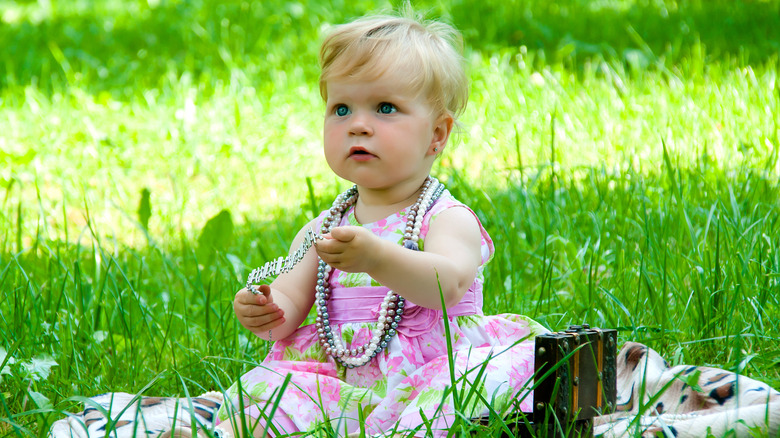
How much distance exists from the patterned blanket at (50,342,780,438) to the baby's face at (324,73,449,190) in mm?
673

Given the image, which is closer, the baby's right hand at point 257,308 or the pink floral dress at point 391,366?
the pink floral dress at point 391,366

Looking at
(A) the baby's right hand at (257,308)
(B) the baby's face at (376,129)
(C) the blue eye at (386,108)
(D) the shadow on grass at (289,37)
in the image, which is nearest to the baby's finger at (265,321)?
(A) the baby's right hand at (257,308)

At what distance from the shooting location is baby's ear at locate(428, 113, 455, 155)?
2.11m

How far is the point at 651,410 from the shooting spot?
6.30 ft

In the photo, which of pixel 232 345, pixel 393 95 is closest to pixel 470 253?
pixel 393 95

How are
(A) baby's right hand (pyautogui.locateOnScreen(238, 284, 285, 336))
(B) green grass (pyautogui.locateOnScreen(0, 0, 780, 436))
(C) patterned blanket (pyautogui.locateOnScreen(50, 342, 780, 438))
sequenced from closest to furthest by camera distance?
(C) patterned blanket (pyautogui.locateOnScreen(50, 342, 780, 438)) < (A) baby's right hand (pyautogui.locateOnScreen(238, 284, 285, 336)) < (B) green grass (pyautogui.locateOnScreen(0, 0, 780, 436))

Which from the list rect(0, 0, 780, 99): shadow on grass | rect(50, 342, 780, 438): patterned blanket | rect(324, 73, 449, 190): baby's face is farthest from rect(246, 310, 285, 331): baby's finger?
rect(0, 0, 780, 99): shadow on grass

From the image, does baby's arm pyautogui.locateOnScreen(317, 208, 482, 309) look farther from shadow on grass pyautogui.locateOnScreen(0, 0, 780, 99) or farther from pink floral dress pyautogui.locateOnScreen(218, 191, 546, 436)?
shadow on grass pyautogui.locateOnScreen(0, 0, 780, 99)

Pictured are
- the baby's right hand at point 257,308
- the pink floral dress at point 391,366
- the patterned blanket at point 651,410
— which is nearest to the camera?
the patterned blanket at point 651,410

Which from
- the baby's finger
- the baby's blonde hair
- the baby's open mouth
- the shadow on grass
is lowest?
the baby's finger

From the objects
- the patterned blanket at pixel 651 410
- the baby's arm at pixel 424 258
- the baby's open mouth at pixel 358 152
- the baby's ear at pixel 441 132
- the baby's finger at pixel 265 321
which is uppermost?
the baby's ear at pixel 441 132

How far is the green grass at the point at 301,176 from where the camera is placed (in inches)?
91.6

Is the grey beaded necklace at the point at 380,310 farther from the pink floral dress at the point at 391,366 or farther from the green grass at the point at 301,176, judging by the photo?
the green grass at the point at 301,176

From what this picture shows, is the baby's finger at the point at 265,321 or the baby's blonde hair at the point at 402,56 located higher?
the baby's blonde hair at the point at 402,56
